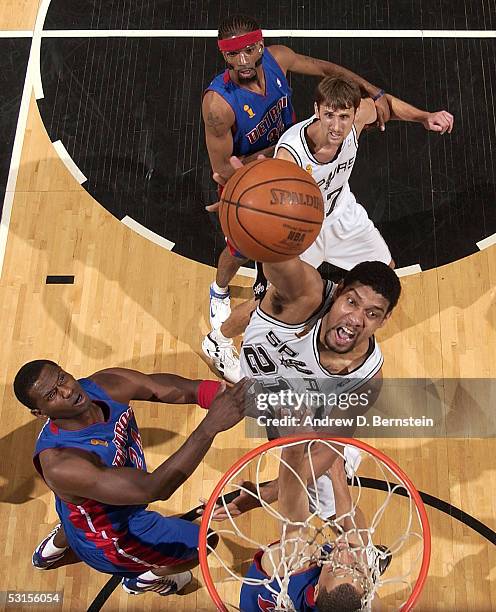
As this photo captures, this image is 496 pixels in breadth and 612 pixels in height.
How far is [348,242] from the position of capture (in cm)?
491

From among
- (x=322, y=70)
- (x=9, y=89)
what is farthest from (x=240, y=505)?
(x=9, y=89)

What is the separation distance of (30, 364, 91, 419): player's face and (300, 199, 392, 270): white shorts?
6.01 feet

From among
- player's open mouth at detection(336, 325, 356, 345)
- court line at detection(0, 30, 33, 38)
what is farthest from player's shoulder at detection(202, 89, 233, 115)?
court line at detection(0, 30, 33, 38)

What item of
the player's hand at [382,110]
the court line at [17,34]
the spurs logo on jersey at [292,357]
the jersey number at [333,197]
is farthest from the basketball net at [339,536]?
the court line at [17,34]

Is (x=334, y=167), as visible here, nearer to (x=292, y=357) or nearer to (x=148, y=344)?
(x=292, y=357)

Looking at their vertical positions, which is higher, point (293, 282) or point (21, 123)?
point (21, 123)

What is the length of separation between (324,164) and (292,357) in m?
1.16

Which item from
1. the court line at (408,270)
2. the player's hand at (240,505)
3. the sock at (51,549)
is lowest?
the sock at (51,549)

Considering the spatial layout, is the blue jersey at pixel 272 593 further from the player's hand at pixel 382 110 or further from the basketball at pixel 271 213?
the player's hand at pixel 382 110

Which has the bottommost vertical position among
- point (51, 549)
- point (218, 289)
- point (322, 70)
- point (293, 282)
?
point (51, 549)

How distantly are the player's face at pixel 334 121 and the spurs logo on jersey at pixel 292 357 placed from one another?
88 centimetres

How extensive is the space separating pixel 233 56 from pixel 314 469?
2427mm

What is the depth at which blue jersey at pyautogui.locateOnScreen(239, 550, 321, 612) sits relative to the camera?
3609 mm

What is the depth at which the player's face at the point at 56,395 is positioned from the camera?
11.6ft
